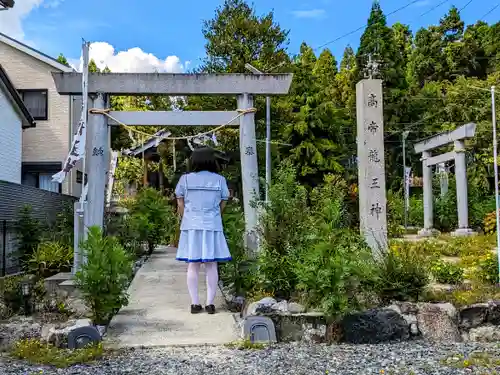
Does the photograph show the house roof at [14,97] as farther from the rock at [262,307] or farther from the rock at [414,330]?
the rock at [414,330]

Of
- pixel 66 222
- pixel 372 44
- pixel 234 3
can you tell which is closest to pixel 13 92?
pixel 66 222

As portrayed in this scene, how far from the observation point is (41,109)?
1942 cm

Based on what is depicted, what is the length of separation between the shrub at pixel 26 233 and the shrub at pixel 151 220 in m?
2.74

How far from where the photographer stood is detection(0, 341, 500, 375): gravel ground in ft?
15.3

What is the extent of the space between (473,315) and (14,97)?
13655 millimetres

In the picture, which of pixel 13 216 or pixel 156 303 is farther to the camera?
pixel 13 216

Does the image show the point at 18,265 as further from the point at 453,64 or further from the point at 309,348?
the point at 453,64

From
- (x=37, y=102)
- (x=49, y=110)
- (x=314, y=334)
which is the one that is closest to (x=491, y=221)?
(x=314, y=334)

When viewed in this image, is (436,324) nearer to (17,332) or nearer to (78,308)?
(78,308)

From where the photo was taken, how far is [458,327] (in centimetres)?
634

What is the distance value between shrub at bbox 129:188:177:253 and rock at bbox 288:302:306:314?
781cm

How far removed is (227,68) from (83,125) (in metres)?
16.6

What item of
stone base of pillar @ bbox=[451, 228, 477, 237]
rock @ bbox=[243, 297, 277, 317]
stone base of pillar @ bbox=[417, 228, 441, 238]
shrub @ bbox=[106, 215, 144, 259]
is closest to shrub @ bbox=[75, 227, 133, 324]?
rock @ bbox=[243, 297, 277, 317]

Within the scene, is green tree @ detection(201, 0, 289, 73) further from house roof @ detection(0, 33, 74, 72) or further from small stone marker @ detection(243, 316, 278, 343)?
small stone marker @ detection(243, 316, 278, 343)
